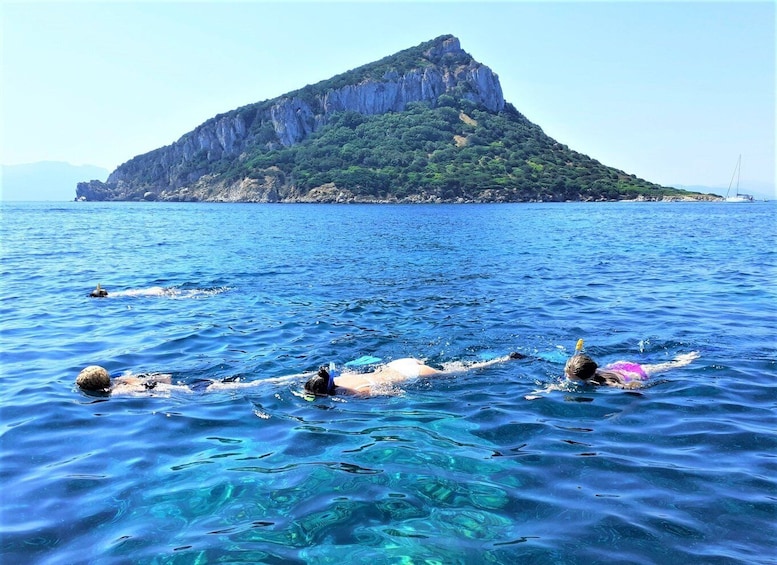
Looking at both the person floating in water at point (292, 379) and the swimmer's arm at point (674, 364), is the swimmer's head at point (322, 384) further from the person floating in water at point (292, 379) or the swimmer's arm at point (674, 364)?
the swimmer's arm at point (674, 364)

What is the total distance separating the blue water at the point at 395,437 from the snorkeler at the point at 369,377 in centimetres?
35

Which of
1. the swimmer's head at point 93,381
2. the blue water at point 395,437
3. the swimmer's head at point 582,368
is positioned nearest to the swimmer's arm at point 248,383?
the blue water at point 395,437

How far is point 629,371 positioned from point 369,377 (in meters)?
5.17

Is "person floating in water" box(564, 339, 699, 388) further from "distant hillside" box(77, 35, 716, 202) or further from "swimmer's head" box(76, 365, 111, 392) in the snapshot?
"distant hillside" box(77, 35, 716, 202)

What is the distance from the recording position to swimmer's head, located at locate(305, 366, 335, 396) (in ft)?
32.8

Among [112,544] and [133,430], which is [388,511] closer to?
[112,544]

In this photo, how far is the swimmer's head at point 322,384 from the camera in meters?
Answer: 10.0

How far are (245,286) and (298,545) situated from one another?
17986mm

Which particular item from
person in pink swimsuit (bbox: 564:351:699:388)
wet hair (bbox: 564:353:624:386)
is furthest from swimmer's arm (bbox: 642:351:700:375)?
wet hair (bbox: 564:353:624:386)

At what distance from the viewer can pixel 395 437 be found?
8297 mm

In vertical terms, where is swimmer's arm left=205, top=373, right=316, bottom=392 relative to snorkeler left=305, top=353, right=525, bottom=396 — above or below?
below

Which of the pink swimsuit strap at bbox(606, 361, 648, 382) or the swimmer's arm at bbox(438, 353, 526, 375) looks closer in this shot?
the pink swimsuit strap at bbox(606, 361, 648, 382)

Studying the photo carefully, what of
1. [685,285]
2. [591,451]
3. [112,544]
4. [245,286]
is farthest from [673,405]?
[245,286]

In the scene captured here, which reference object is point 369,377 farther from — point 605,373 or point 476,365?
point 605,373
